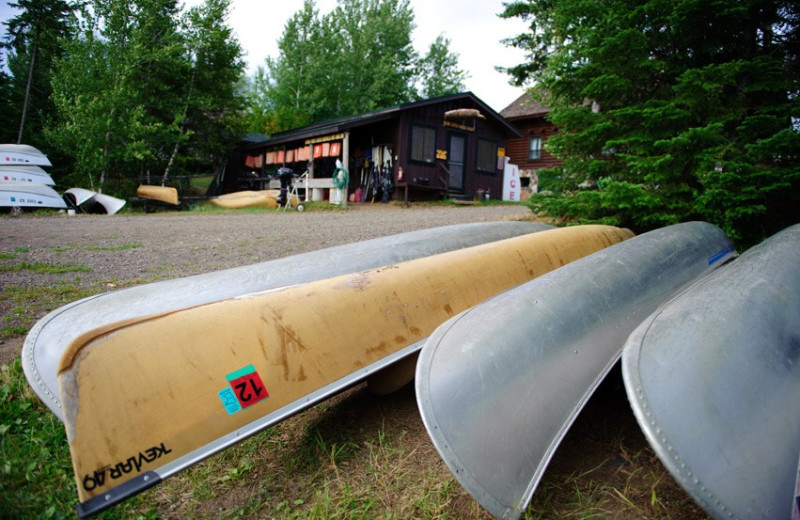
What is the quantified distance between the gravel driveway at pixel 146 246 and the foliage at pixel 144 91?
647 centimetres

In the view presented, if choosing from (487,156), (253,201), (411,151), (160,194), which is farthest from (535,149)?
(160,194)

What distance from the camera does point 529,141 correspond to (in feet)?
68.8

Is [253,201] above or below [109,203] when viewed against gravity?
above

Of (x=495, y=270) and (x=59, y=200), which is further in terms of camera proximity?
(x=59, y=200)

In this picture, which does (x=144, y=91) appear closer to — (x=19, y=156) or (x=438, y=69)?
(x=19, y=156)

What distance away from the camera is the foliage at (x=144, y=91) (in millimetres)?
13219

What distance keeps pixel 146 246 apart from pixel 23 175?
7914 millimetres

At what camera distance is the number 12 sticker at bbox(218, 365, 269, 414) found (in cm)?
154

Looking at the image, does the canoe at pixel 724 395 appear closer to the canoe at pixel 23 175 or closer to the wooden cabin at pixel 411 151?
the wooden cabin at pixel 411 151

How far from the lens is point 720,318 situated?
5.49 feet

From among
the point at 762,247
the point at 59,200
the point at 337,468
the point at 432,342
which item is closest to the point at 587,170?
the point at 762,247

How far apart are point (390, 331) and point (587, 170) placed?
4.08 meters

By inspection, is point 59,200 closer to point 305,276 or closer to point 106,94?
point 106,94

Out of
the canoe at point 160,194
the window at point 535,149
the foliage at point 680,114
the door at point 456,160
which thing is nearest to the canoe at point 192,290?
the foliage at point 680,114
